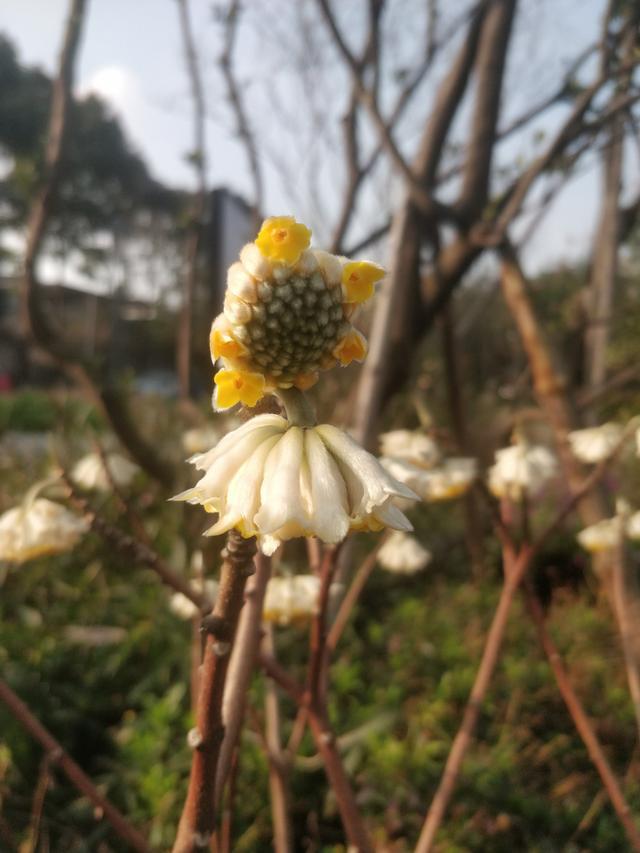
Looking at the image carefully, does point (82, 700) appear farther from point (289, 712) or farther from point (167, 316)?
point (167, 316)

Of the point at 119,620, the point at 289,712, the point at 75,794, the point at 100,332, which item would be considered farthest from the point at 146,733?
the point at 100,332

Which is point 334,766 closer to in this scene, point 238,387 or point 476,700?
point 476,700

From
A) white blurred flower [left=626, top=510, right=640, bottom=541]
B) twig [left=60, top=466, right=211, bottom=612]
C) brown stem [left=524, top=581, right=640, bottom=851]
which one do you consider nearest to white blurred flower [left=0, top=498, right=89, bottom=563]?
twig [left=60, top=466, right=211, bottom=612]

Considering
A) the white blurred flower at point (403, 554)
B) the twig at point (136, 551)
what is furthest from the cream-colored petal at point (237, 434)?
the white blurred flower at point (403, 554)

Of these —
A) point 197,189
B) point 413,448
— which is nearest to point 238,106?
point 197,189

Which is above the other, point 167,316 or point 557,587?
point 167,316

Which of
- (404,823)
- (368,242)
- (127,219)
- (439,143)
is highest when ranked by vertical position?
(127,219)
